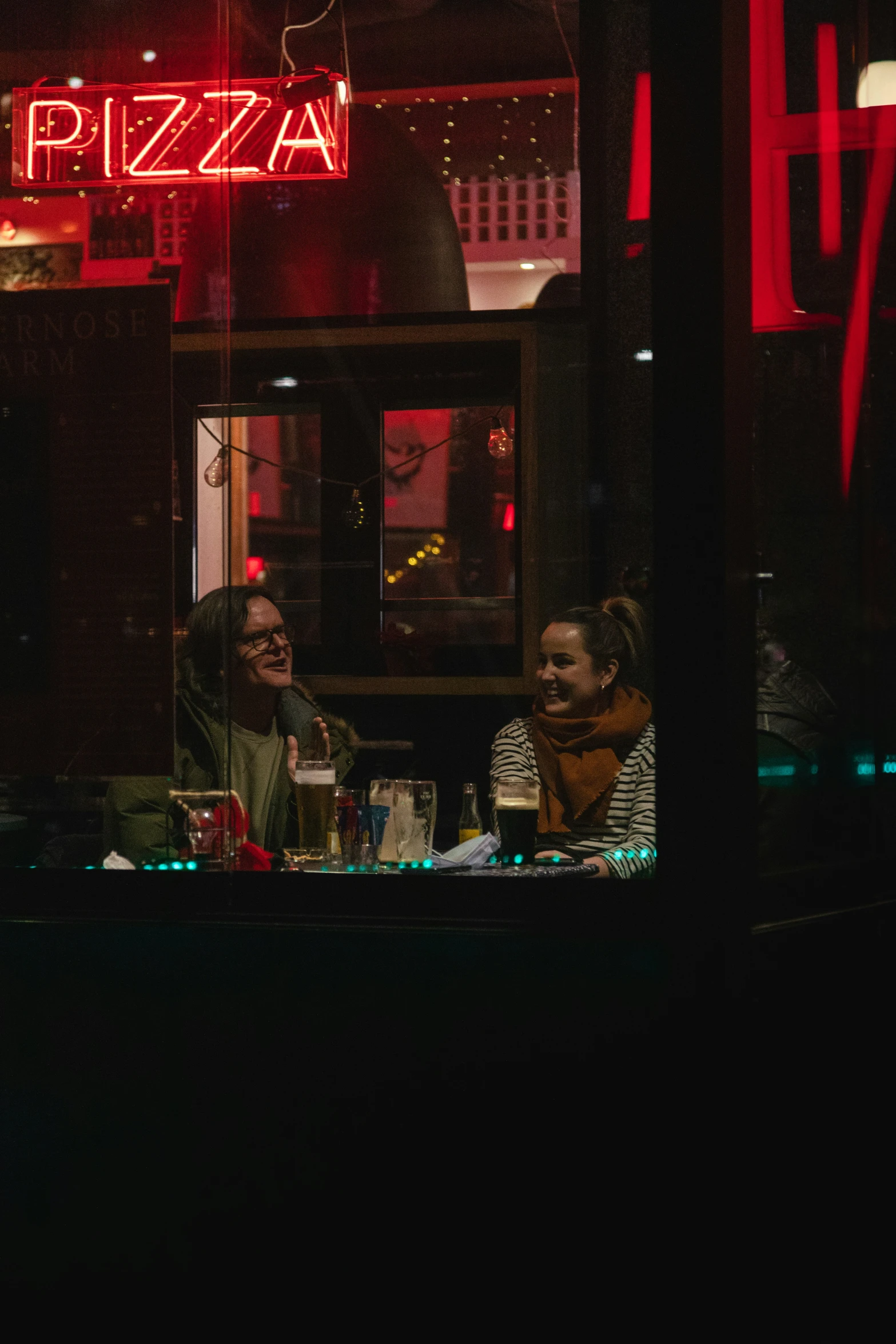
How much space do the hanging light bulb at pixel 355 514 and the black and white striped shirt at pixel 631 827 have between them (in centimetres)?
217

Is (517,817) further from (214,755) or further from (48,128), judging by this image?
(48,128)

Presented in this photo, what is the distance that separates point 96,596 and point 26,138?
112 centimetres

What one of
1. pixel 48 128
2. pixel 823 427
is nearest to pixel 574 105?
pixel 48 128

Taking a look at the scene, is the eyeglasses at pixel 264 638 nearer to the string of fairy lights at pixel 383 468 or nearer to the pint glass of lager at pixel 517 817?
the pint glass of lager at pixel 517 817

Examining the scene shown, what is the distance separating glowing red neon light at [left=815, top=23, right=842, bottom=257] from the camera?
2.63 metres

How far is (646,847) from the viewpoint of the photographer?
2238 mm

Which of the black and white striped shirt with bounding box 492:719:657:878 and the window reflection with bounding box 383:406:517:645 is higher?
the window reflection with bounding box 383:406:517:645

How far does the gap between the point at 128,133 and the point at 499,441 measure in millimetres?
1781

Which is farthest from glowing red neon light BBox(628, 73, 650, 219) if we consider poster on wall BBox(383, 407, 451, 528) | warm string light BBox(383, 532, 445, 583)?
warm string light BBox(383, 532, 445, 583)

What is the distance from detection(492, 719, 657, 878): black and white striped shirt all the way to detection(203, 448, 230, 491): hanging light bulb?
3.47 feet

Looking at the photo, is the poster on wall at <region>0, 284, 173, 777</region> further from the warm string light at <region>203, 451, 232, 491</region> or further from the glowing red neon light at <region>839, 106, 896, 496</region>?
the glowing red neon light at <region>839, 106, 896, 496</region>

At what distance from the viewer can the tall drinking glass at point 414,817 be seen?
257 centimetres

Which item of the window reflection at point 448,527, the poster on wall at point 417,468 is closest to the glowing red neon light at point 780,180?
the window reflection at point 448,527

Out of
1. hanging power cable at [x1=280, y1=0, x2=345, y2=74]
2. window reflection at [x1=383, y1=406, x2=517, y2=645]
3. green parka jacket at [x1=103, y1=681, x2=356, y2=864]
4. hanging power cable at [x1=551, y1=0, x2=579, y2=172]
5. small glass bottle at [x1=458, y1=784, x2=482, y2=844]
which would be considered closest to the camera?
green parka jacket at [x1=103, y1=681, x2=356, y2=864]
